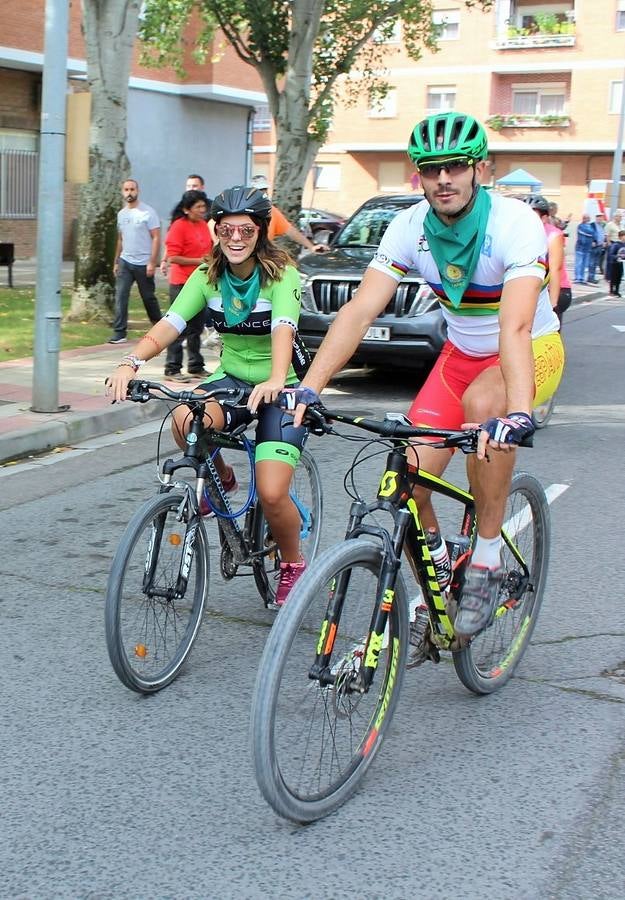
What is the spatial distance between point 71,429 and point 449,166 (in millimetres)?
5703

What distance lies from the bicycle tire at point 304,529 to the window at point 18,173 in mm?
22078

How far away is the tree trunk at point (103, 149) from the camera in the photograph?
45.4 ft

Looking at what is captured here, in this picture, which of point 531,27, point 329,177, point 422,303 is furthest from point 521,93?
point 422,303

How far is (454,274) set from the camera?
12.4 feet

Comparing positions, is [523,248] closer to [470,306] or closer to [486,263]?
[486,263]

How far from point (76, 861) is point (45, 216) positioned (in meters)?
6.74

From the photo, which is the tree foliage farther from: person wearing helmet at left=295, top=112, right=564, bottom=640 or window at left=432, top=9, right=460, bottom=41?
window at left=432, top=9, right=460, bottom=41

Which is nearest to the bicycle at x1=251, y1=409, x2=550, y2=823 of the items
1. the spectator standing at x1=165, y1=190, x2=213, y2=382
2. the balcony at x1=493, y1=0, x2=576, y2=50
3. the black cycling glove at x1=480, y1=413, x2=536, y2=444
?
the black cycling glove at x1=480, y1=413, x2=536, y2=444

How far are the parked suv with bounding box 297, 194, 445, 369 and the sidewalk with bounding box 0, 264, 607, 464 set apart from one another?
4.61 feet

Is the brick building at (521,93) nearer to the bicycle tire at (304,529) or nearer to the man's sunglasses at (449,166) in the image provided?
the bicycle tire at (304,529)

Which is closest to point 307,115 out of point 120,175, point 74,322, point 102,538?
point 120,175

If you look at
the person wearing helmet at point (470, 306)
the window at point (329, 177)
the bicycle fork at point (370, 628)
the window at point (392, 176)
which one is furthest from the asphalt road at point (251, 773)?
the window at point (329, 177)

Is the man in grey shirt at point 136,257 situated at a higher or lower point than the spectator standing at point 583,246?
lower

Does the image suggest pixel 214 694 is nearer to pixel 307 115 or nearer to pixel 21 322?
pixel 21 322
